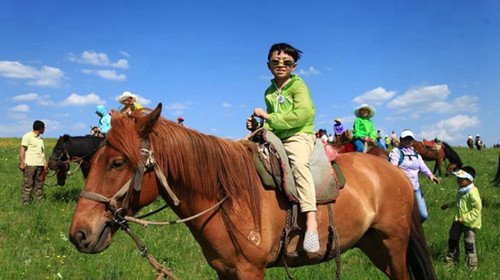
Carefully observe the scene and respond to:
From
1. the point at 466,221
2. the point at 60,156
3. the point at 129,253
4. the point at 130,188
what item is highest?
the point at 130,188

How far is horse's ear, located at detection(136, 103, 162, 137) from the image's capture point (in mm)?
2764

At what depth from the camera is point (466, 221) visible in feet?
21.7

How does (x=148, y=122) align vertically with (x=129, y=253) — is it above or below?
above

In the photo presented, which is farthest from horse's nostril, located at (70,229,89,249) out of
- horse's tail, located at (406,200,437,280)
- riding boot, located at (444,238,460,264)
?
riding boot, located at (444,238,460,264)

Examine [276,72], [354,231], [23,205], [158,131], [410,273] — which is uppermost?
[276,72]

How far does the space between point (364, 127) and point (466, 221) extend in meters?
4.27

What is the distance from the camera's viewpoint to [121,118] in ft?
9.48

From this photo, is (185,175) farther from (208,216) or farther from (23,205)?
(23,205)

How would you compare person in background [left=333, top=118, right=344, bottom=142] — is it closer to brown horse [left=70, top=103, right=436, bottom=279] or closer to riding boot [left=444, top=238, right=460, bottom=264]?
riding boot [left=444, top=238, right=460, bottom=264]

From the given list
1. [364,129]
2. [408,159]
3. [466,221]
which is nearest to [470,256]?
[466,221]

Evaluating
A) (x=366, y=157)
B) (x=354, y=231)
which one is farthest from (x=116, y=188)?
(x=366, y=157)

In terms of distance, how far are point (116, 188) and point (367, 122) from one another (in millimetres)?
8909

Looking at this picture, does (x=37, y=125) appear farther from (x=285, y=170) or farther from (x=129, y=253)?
(x=285, y=170)

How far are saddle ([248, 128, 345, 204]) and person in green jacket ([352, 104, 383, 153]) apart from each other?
6.99 m
